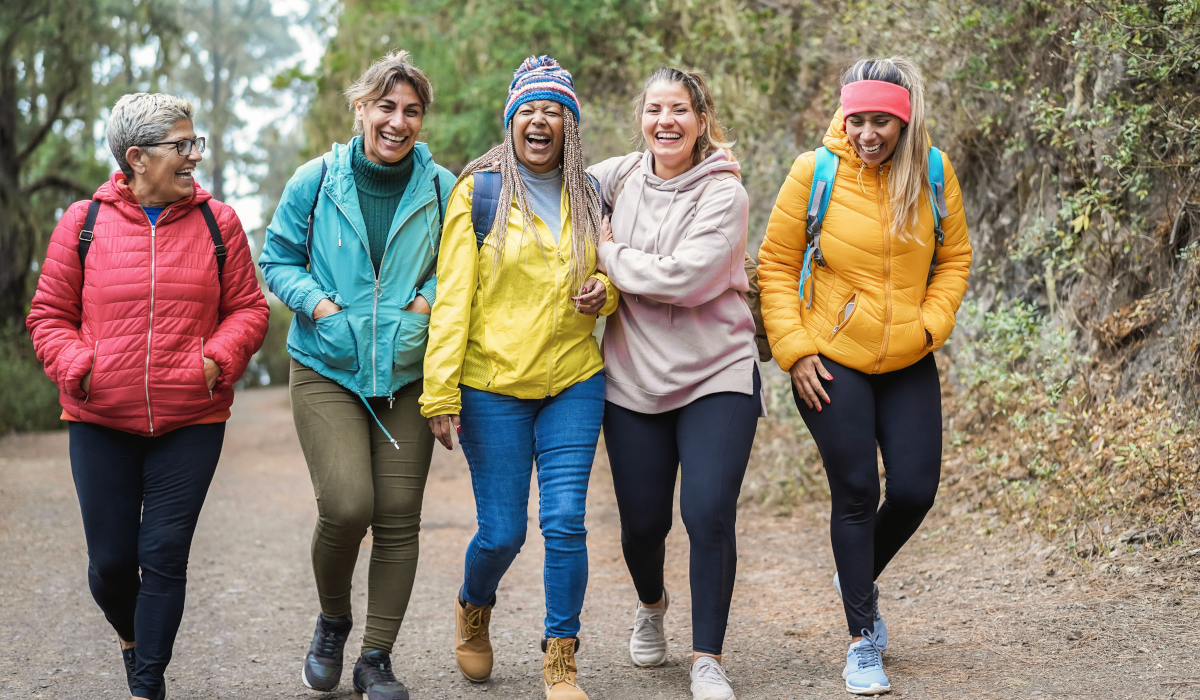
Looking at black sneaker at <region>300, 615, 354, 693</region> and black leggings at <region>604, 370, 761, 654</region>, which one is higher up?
black leggings at <region>604, 370, 761, 654</region>

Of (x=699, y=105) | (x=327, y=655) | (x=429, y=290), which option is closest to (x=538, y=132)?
(x=699, y=105)

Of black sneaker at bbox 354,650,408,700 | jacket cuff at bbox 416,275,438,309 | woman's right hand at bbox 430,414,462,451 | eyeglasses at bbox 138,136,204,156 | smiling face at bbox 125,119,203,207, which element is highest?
eyeglasses at bbox 138,136,204,156

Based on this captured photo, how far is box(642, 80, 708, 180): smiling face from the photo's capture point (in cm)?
391

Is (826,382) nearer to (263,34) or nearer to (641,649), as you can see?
(641,649)

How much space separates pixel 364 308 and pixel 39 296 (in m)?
1.19

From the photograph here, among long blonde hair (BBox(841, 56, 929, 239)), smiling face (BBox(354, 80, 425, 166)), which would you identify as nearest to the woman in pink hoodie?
long blonde hair (BBox(841, 56, 929, 239))

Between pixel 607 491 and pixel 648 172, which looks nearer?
pixel 648 172

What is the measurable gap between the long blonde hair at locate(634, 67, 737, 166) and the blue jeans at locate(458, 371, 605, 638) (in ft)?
3.22

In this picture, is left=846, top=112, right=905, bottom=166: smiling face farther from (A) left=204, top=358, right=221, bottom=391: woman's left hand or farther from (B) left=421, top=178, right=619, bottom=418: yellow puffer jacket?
(A) left=204, top=358, right=221, bottom=391: woman's left hand

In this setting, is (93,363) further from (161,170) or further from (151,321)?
(161,170)

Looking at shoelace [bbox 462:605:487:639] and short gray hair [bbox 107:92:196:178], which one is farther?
shoelace [bbox 462:605:487:639]

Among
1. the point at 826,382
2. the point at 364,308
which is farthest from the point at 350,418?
the point at 826,382

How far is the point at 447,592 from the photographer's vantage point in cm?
656

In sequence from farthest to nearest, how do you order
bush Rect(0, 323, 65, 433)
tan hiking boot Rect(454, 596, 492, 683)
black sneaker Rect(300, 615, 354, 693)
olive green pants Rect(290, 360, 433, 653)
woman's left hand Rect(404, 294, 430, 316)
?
bush Rect(0, 323, 65, 433)
tan hiking boot Rect(454, 596, 492, 683)
black sneaker Rect(300, 615, 354, 693)
woman's left hand Rect(404, 294, 430, 316)
olive green pants Rect(290, 360, 433, 653)
